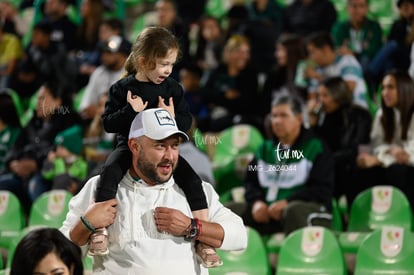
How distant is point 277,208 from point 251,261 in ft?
1.73

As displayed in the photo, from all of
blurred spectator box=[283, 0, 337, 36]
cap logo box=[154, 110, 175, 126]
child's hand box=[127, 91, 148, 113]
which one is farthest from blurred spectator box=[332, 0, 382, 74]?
cap logo box=[154, 110, 175, 126]

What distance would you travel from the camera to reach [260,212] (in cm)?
728

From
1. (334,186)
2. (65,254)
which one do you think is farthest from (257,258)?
(65,254)

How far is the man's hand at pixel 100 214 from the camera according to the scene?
15.5 feet

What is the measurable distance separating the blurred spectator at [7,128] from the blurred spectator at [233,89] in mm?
1585

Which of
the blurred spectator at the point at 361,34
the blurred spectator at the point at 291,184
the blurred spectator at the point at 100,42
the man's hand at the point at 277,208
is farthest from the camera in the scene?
the blurred spectator at the point at 100,42

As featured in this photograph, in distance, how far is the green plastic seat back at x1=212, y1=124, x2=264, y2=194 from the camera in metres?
8.28

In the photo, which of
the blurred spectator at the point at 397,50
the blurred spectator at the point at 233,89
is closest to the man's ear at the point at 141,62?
the blurred spectator at the point at 233,89

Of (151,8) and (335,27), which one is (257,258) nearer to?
(335,27)

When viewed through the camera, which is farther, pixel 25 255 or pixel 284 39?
pixel 284 39

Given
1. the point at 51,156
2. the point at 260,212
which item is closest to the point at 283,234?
the point at 260,212

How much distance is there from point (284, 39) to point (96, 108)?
96.4 inches

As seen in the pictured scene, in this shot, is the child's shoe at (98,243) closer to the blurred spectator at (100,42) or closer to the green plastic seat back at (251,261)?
the green plastic seat back at (251,261)

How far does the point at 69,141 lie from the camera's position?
748 cm
